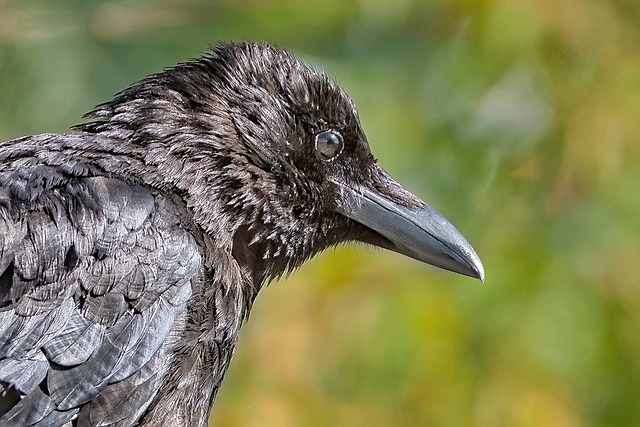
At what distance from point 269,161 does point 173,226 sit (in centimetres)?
52

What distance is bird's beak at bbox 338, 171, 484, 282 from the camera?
13.8ft

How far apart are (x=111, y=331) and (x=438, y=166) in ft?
8.73

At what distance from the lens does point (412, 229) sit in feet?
13.8

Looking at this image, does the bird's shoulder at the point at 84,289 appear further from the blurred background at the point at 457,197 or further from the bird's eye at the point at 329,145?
the blurred background at the point at 457,197

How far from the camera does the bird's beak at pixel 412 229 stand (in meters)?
4.20

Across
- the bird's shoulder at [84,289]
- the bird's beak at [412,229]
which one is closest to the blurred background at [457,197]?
the bird's beak at [412,229]

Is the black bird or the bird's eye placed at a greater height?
the bird's eye

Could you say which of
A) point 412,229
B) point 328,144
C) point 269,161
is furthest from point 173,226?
point 412,229

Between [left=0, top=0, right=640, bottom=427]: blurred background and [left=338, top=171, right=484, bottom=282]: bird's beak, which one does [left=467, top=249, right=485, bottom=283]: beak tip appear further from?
[left=0, top=0, right=640, bottom=427]: blurred background

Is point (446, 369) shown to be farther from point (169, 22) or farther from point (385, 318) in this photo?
point (169, 22)

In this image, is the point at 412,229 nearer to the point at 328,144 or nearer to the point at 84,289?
the point at 328,144

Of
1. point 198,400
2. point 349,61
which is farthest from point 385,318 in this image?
point 198,400

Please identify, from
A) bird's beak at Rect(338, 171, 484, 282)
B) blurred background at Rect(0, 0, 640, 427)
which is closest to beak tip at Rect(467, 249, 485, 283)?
bird's beak at Rect(338, 171, 484, 282)

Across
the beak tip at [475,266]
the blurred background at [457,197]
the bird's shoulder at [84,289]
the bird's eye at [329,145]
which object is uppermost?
the blurred background at [457,197]
